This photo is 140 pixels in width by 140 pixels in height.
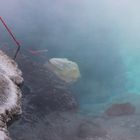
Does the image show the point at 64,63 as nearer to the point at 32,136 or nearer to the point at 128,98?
the point at 128,98

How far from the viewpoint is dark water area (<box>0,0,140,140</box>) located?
→ 9398 mm

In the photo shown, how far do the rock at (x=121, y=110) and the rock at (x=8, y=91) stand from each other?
2.41m

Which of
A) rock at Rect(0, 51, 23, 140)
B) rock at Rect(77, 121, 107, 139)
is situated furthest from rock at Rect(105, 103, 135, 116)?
rock at Rect(0, 51, 23, 140)

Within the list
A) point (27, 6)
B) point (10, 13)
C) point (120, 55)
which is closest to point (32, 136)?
point (120, 55)

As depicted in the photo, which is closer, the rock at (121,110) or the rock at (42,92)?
the rock at (42,92)

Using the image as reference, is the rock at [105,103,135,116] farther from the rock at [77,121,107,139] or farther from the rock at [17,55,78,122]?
the rock at [17,55,78,122]

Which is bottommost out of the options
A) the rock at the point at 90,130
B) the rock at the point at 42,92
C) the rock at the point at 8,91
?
the rock at the point at 90,130

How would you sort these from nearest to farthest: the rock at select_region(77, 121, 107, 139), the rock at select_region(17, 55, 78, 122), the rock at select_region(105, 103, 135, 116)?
the rock at select_region(77, 121, 107, 139), the rock at select_region(17, 55, 78, 122), the rock at select_region(105, 103, 135, 116)

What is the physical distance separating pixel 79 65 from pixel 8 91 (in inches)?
119

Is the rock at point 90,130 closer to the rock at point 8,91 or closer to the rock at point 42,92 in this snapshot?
the rock at point 42,92

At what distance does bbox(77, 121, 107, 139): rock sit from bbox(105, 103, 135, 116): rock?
0.74 metres

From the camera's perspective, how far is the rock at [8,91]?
873 cm

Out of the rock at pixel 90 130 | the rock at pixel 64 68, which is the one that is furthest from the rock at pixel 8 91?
the rock at pixel 90 130

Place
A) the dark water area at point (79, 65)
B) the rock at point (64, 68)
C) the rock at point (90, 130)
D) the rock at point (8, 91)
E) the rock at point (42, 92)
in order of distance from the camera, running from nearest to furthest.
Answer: the rock at point (8, 91) → the rock at point (90, 130) → the dark water area at point (79, 65) → the rock at point (42, 92) → the rock at point (64, 68)
